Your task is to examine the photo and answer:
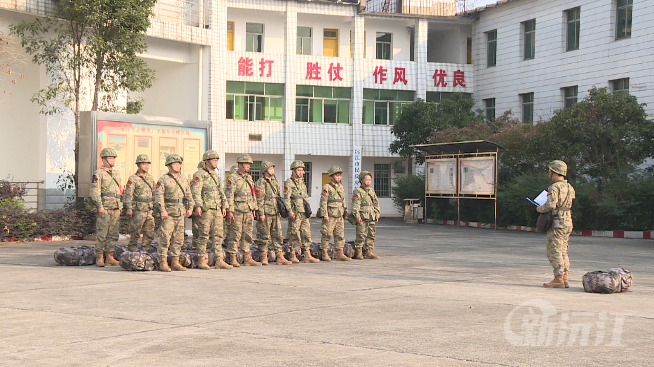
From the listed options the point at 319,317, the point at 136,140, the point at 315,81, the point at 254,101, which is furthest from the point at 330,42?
the point at 319,317

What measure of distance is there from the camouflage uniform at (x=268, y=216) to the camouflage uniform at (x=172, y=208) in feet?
5.57

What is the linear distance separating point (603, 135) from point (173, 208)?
50.7 feet

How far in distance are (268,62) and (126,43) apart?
1485 cm

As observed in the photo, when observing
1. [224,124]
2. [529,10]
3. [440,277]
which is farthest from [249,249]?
[529,10]

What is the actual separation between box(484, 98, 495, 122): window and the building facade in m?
1.68

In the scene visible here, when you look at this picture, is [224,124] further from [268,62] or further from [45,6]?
[45,6]

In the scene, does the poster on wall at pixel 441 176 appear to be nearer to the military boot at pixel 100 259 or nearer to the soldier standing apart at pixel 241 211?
the soldier standing apart at pixel 241 211

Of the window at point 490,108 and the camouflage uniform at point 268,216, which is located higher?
the window at point 490,108

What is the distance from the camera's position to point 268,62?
3531 centimetres

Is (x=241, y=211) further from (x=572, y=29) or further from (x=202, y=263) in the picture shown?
(x=572, y=29)

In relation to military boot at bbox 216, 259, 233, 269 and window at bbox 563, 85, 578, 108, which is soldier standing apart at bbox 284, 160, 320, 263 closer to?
military boot at bbox 216, 259, 233, 269

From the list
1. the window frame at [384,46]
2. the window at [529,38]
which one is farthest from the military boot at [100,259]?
the window frame at [384,46]

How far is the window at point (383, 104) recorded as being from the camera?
37.3 meters

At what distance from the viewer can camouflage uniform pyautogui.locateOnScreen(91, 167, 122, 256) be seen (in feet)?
44.6
